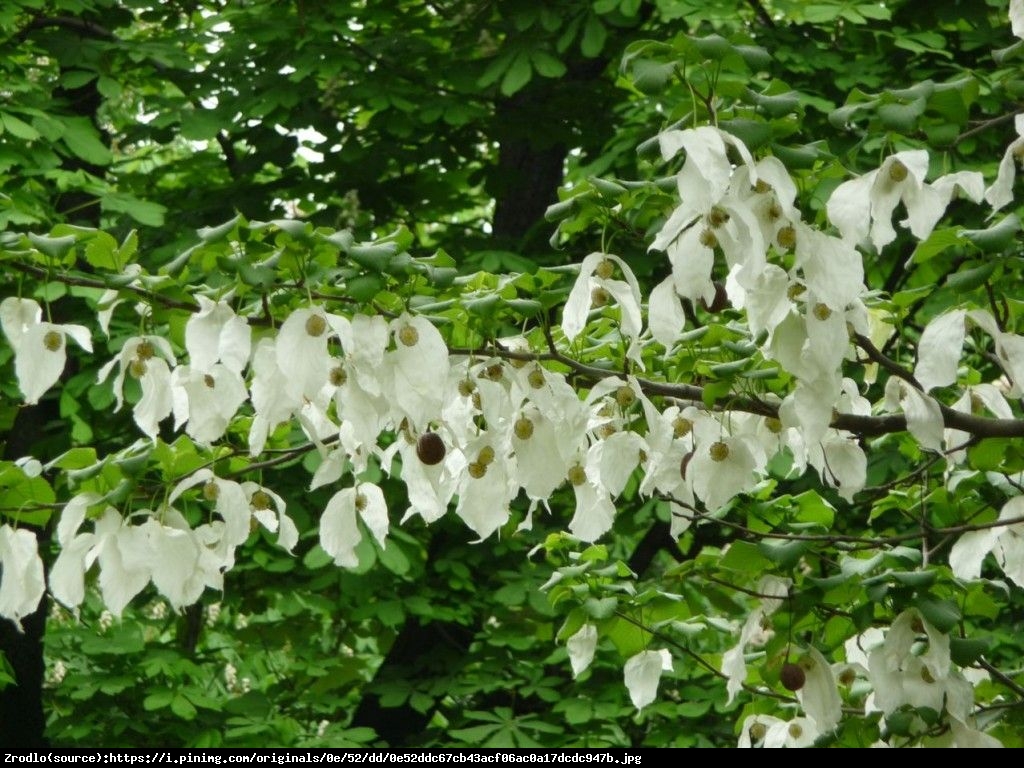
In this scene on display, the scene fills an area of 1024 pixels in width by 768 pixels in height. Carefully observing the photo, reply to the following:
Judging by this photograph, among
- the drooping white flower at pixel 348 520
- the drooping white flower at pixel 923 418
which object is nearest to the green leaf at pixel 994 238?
the drooping white flower at pixel 923 418

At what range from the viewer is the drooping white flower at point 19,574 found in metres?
2.36

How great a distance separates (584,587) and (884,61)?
3.79m

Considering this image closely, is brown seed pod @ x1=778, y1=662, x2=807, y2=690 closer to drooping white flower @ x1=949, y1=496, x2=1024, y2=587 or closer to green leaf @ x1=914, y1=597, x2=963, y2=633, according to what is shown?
green leaf @ x1=914, y1=597, x2=963, y2=633

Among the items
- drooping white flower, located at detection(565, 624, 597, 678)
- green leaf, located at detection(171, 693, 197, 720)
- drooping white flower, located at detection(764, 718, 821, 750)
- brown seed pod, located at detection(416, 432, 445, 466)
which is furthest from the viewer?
green leaf, located at detection(171, 693, 197, 720)

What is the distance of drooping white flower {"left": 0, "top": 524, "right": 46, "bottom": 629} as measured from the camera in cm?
236

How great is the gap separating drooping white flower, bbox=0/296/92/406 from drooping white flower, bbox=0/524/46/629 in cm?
27

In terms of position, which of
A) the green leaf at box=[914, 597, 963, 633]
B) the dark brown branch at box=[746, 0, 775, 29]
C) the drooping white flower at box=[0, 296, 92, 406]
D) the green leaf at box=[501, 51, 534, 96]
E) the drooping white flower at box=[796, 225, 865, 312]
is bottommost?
the dark brown branch at box=[746, 0, 775, 29]

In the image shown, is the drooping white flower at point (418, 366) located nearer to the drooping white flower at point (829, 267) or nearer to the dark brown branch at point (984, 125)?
the drooping white flower at point (829, 267)

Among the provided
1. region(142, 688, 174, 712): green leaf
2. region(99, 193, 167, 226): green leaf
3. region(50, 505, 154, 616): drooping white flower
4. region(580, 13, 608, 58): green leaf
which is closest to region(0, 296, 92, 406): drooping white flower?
region(50, 505, 154, 616): drooping white flower

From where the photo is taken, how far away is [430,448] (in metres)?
2.44

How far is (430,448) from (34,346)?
2.23 feet

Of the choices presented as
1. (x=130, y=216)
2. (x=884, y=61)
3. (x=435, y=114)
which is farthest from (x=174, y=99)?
(x=884, y=61)

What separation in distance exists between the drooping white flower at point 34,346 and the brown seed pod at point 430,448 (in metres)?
0.58
